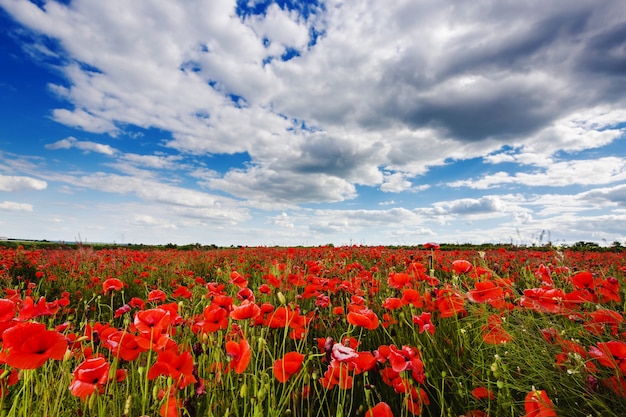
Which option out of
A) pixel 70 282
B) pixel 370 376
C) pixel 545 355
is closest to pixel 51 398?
pixel 370 376

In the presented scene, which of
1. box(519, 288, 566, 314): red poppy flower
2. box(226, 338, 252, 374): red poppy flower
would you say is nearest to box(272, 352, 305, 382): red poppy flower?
box(226, 338, 252, 374): red poppy flower

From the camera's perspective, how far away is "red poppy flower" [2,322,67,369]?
1182 millimetres

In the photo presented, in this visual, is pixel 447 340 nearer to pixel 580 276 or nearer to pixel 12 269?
pixel 580 276

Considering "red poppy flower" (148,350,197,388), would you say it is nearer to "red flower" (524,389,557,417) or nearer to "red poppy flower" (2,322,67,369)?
"red poppy flower" (2,322,67,369)

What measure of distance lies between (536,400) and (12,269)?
10.6 m

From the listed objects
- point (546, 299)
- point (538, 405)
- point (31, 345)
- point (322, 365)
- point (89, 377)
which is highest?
point (546, 299)

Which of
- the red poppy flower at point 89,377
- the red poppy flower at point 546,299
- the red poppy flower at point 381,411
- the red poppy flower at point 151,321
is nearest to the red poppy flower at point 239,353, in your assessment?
the red poppy flower at point 151,321

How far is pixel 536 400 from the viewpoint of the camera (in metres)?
1.39

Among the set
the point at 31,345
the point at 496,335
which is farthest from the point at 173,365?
the point at 496,335

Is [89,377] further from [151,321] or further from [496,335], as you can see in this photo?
[496,335]

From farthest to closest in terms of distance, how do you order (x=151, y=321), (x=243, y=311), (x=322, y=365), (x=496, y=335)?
(x=322, y=365) → (x=496, y=335) → (x=243, y=311) → (x=151, y=321)

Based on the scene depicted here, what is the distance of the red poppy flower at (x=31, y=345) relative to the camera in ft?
3.88

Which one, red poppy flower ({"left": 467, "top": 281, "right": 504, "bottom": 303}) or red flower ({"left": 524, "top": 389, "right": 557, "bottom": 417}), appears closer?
red flower ({"left": 524, "top": 389, "right": 557, "bottom": 417})

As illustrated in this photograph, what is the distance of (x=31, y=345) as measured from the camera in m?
1.22
